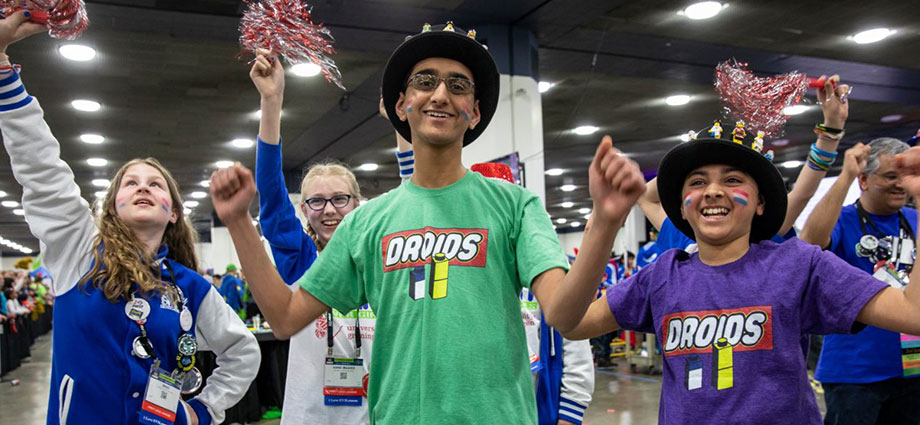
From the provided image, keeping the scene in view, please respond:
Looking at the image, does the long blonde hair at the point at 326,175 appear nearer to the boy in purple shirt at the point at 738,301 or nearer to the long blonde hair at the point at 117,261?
the long blonde hair at the point at 117,261

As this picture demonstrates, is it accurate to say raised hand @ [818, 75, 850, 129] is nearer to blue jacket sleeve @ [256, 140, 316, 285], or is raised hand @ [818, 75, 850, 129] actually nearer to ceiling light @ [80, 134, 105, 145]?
blue jacket sleeve @ [256, 140, 316, 285]

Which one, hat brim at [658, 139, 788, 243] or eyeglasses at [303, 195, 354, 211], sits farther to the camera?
eyeglasses at [303, 195, 354, 211]

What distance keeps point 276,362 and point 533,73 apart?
13.3 feet

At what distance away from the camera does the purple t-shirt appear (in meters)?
1.81

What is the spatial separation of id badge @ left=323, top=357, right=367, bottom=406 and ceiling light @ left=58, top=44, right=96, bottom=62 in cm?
582

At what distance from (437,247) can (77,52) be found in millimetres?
6949

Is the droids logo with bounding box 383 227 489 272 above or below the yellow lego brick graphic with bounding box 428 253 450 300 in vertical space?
above

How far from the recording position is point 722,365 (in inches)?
73.5

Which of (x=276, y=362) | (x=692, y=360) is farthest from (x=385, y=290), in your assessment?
(x=276, y=362)

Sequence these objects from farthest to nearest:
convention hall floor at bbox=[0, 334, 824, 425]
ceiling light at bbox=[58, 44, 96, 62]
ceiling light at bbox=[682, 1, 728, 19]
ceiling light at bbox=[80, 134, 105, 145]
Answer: ceiling light at bbox=[80, 134, 105, 145] → convention hall floor at bbox=[0, 334, 824, 425] → ceiling light at bbox=[58, 44, 96, 62] → ceiling light at bbox=[682, 1, 728, 19]

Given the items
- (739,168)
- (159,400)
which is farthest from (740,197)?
(159,400)

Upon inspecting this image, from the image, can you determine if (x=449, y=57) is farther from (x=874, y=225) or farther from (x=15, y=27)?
(x=874, y=225)

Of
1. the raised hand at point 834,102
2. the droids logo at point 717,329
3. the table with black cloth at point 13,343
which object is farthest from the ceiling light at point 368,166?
the droids logo at point 717,329

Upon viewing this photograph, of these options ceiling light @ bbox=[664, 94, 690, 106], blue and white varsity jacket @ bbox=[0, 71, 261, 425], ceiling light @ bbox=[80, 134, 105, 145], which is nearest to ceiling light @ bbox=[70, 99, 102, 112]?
ceiling light @ bbox=[80, 134, 105, 145]
